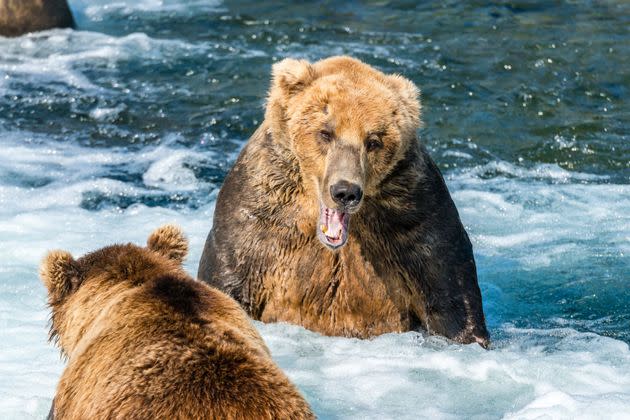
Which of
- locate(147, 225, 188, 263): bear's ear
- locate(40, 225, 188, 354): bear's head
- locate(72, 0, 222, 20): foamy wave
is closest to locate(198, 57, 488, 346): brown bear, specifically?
locate(147, 225, 188, 263): bear's ear

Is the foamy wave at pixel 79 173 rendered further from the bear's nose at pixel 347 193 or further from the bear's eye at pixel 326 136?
the bear's nose at pixel 347 193

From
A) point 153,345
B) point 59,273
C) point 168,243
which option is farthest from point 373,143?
point 153,345

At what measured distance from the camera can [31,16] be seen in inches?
591

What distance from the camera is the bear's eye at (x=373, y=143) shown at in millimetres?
6488

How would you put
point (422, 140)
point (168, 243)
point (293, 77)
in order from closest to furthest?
1. point (168, 243)
2. point (293, 77)
3. point (422, 140)

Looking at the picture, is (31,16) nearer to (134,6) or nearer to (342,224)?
(134,6)

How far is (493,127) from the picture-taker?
39.3 feet

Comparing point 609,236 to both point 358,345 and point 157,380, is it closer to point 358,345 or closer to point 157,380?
point 358,345

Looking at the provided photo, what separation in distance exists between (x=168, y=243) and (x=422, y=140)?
636 centimetres

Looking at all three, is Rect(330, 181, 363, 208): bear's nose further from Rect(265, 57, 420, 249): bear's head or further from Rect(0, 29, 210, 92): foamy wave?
Rect(0, 29, 210, 92): foamy wave

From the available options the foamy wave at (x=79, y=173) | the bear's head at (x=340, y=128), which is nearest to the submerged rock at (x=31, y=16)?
the foamy wave at (x=79, y=173)

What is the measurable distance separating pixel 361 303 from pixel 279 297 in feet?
1.60

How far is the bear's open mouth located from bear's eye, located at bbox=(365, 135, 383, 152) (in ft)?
1.24

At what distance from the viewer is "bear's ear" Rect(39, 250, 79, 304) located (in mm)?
5281
